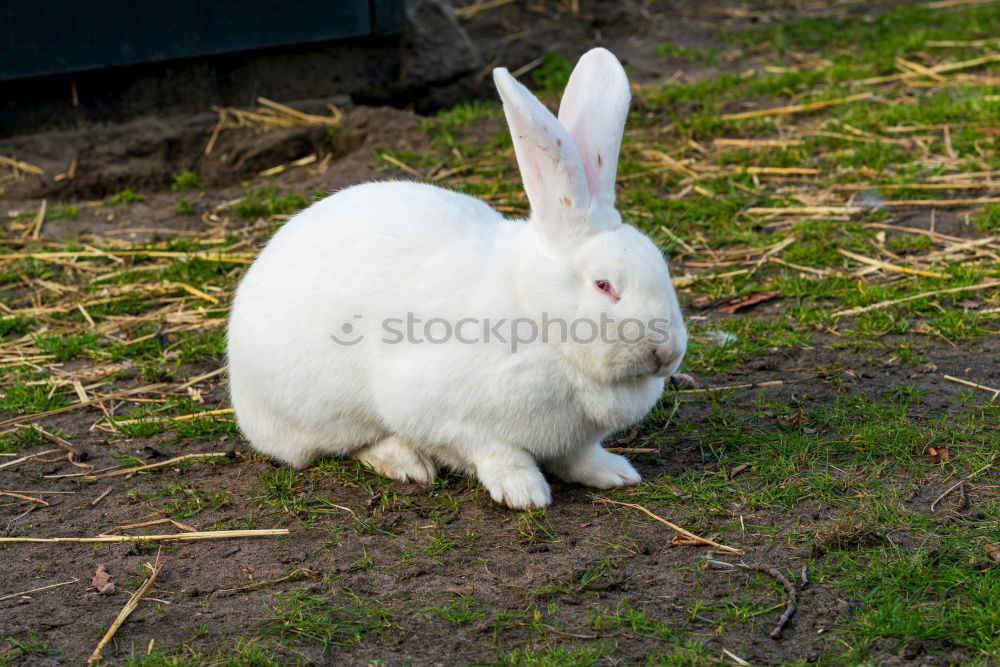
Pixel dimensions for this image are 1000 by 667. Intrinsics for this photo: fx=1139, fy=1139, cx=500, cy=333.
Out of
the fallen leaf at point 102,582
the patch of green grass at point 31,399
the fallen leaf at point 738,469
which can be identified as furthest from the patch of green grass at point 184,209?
the fallen leaf at point 738,469

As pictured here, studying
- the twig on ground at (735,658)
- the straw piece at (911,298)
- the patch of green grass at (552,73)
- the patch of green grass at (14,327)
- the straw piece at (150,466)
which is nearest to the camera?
the twig on ground at (735,658)

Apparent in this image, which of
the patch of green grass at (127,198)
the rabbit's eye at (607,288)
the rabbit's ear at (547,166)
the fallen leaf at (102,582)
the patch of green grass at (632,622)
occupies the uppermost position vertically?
the rabbit's ear at (547,166)

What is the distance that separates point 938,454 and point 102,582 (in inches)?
91.7

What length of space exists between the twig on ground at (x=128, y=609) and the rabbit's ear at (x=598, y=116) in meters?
1.52

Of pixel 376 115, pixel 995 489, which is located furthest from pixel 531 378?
pixel 376 115

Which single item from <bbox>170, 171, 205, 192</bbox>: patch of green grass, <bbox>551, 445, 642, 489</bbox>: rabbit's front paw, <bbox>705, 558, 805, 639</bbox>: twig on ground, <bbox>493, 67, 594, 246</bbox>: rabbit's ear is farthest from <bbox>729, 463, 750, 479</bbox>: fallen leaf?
<bbox>170, 171, 205, 192</bbox>: patch of green grass

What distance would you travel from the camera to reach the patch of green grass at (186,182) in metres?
6.32

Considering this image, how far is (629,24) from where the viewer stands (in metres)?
8.62

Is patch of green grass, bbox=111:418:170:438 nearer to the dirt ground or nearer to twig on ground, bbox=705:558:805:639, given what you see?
the dirt ground

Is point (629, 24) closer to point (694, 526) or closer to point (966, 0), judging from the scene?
point (966, 0)

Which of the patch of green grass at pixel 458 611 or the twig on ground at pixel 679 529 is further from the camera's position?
the twig on ground at pixel 679 529

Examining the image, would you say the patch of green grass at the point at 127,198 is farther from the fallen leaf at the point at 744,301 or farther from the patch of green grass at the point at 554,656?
the patch of green grass at the point at 554,656

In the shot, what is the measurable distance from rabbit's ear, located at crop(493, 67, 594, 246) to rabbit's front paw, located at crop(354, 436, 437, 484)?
2.63ft

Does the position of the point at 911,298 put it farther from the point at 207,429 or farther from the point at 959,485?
the point at 207,429
